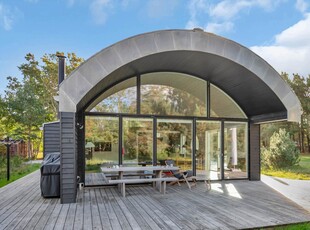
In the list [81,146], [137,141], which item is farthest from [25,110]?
[137,141]

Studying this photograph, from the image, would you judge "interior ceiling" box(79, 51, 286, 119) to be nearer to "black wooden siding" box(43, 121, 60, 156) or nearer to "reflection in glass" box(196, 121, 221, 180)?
"reflection in glass" box(196, 121, 221, 180)

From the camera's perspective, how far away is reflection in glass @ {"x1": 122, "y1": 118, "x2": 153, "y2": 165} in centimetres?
777

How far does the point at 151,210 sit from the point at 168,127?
3.66 m

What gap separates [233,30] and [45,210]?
1626cm

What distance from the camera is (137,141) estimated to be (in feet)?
25.9

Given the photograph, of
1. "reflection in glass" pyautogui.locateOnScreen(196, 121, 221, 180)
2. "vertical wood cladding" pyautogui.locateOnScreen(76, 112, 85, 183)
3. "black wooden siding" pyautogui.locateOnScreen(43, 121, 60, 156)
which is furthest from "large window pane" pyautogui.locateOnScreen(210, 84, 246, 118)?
"black wooden siding" pyautogui.locateOnScreen(43, 121, 60, 156)

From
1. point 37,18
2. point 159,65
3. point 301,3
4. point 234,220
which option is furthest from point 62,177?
point 301,3

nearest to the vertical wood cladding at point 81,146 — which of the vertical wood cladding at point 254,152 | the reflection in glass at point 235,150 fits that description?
the reflection in glass at point 235,150

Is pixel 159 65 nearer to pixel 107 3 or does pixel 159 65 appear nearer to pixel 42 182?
pixel 42 182

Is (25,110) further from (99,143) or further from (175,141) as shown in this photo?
(175,141)

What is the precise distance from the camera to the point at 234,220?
171 inches

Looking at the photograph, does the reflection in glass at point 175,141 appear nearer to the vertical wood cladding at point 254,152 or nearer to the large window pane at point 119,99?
the large window pane at point 119,99

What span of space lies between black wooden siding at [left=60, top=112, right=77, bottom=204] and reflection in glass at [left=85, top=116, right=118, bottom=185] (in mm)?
1787

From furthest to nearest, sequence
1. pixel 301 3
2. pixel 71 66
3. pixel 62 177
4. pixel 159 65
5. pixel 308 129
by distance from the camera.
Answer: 1. pixel 308 129
2. pixel 71 66
3. pixel 301 3
4. pixel 159 65
5. pixel 62 177
